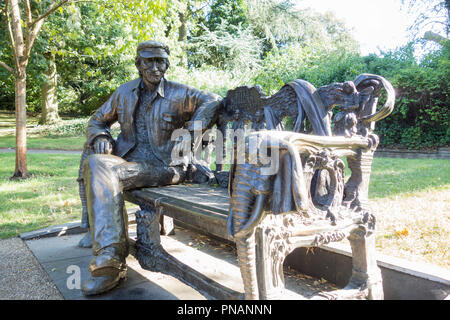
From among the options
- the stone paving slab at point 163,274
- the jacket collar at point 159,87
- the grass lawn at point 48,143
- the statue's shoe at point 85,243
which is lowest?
the stone paving slab at point 163,274

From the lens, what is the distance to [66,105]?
24156 millimetres

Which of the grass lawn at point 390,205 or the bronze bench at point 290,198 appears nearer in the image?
the bronze bench at point 290,198

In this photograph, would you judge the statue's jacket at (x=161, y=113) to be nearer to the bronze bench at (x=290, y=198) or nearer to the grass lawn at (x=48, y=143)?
the bronze bench at (x=290, y=198)

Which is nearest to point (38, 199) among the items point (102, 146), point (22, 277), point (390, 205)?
point (22, 277)

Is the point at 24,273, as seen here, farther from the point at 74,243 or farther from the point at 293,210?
the point at 293,210

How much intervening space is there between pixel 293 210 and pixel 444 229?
2.14 m

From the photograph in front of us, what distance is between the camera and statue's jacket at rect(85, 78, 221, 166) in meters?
3.15

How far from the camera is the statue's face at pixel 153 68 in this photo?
3092mm

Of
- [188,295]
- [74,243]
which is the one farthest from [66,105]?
[188,295]

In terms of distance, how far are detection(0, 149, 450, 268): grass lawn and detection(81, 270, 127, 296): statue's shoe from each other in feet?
6.53

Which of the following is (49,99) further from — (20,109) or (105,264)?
(105,264)

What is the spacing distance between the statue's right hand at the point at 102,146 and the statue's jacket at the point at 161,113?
0.07 m

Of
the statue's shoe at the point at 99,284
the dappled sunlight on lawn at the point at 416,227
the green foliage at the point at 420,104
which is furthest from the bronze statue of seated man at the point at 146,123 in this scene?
the green foliage at the point at 420,104

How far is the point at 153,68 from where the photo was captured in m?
3.09
